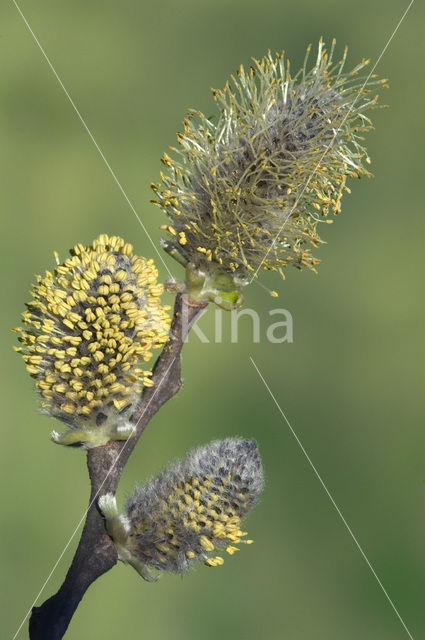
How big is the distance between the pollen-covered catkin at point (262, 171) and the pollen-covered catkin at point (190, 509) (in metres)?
0.35

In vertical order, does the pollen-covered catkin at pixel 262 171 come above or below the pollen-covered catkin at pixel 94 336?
above

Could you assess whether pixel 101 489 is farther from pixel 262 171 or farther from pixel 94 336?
pixel 262 171

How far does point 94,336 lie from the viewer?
125cm

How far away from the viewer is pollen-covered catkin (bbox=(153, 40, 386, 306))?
1395 mm

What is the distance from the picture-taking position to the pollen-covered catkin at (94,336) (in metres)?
1.24

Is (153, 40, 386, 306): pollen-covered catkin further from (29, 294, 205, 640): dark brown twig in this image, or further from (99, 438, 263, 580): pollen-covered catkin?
(99, 438, 263, 580): pollen-covered catkin

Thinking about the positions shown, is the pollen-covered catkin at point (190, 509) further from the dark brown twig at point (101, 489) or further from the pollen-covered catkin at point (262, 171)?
the pollen-covered catkin at point (262, 171)

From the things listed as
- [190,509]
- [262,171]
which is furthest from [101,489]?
[262,171]

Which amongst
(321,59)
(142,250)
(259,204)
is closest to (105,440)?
(259,204)

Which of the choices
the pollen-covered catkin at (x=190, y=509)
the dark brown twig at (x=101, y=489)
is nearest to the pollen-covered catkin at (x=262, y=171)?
the dark brown twig at (x=101, y=489)

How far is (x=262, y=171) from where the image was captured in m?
1.39

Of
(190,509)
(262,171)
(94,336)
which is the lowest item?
(190,509)

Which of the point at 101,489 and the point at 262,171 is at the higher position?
the point at 262,171

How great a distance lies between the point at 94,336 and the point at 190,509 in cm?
32
